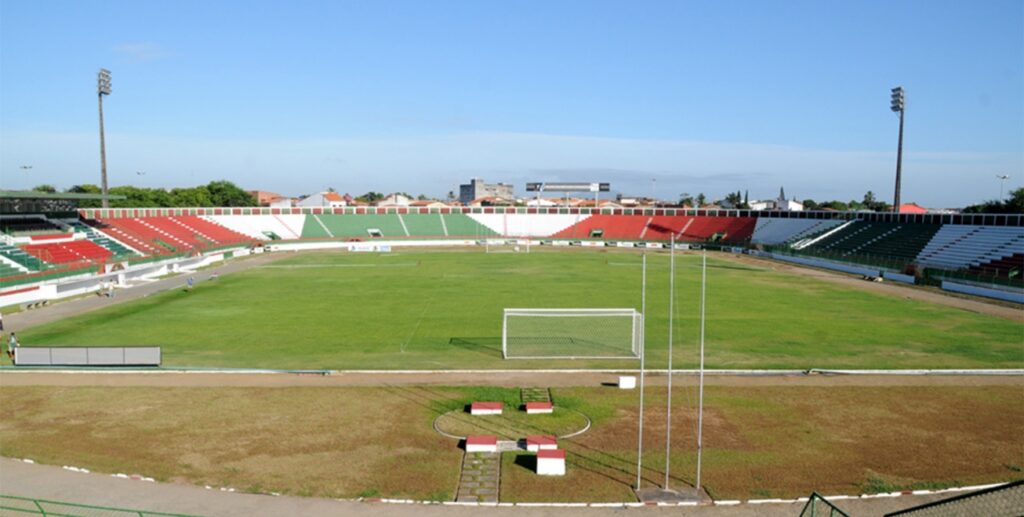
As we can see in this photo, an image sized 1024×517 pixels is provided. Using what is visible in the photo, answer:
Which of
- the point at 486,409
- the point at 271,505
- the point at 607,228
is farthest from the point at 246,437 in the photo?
the point at 607,228

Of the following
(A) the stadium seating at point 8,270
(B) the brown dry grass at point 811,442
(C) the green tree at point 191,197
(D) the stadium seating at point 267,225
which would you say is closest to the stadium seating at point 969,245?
(B) the brown dry grass at point 811,442

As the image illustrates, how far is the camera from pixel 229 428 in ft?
65.5

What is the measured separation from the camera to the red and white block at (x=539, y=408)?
21.4 metres

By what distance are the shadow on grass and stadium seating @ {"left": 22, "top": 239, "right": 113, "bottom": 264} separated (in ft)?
131

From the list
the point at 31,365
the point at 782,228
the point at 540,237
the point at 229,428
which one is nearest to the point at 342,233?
the point at 540,237

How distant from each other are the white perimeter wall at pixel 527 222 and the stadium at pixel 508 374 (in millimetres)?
49177

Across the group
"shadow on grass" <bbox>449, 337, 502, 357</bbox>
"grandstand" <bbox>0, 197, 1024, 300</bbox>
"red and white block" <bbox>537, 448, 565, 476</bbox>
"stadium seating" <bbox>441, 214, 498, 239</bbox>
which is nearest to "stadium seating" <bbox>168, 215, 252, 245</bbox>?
"grandstand" <bbox>0, 197, 1024, 300</bbox>

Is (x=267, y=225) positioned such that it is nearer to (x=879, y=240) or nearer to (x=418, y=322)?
(x=418, y=322)

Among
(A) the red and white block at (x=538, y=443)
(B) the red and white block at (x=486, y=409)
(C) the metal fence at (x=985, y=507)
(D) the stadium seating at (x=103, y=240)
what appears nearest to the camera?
(C) the metal fence at (x=985, y=507)

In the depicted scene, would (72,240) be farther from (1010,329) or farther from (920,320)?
(1010,329)

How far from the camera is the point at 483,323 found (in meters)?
37.4

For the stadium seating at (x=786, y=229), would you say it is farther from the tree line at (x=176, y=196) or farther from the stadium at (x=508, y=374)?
the tree line at (x=176, y=196)

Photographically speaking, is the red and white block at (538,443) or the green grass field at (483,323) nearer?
the red and white block at (538,443)

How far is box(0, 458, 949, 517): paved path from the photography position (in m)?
14.6
